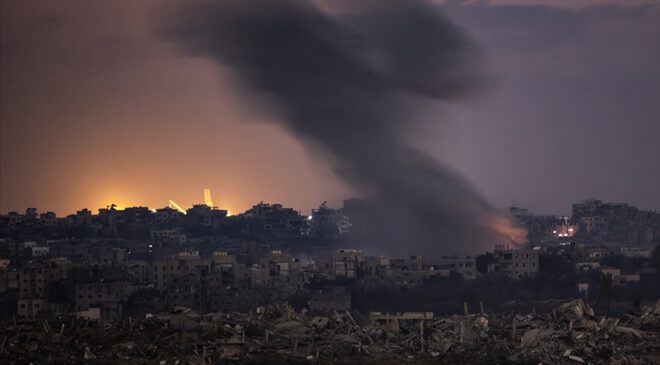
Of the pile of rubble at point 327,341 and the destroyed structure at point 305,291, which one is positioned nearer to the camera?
the pile of rubble at point 327,341

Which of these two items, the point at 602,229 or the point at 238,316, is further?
the point at 602,229

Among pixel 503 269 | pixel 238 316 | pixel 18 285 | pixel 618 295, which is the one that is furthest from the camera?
pixel 503 269

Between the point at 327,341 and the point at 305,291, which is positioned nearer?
the point at 327,341

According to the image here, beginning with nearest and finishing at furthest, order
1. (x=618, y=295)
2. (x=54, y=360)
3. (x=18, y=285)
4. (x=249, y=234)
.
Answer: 1. (x=54, y=360)
2. (x=618, y=295)
3. (x=18, y=285)
4. (x=249, y=234)

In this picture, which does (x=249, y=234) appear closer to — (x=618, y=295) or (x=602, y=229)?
(x=602, y=229)

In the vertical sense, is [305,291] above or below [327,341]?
above

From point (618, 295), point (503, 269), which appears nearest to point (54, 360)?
point (618, 295)

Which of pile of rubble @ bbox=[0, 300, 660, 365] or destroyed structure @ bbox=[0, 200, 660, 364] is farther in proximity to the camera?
destroyed structure @ bbox=[0, 200, 660, 364]

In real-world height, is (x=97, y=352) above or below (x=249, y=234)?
below
